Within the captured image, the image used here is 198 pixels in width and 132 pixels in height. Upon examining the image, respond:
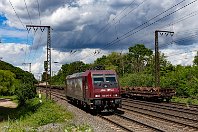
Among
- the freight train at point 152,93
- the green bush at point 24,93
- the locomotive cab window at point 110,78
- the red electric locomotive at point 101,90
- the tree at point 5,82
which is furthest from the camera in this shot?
the tree at point 5,82

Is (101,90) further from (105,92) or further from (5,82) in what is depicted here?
(5,82)

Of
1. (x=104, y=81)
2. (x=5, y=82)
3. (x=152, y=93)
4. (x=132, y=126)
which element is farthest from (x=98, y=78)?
(x=5, y=82)

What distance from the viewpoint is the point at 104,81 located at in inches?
979

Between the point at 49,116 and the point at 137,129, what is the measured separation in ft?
22.6

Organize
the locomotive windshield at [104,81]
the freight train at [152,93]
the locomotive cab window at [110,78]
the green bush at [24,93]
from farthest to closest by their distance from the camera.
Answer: the green bush at [24,93]
the freight train at [152,93]
the locomotive cab window at [110,78]
the locomotive windshield at [104,81]

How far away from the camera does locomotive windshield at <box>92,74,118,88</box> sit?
2452cm

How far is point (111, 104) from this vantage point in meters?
24.5

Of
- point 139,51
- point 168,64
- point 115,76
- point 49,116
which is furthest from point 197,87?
point 139,51

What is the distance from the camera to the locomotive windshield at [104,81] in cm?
2452

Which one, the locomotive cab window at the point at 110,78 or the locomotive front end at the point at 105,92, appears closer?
the locomotive front end at the point at 105,92

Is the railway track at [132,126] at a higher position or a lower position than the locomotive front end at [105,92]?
lower

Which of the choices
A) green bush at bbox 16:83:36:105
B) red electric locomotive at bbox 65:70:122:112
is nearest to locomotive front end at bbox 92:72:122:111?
red electric locomotive at bbox 65:70:122:112

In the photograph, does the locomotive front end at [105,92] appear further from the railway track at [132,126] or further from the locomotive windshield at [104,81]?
the railway track at [132,126]

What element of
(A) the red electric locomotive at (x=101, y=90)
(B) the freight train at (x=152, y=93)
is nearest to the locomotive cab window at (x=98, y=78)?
(A) the red electric locomotive at (x=101, y=90)
